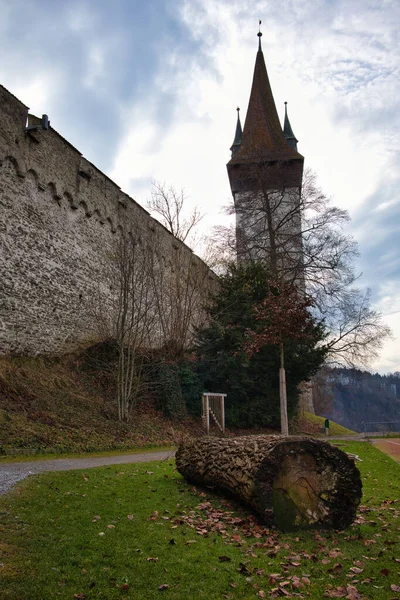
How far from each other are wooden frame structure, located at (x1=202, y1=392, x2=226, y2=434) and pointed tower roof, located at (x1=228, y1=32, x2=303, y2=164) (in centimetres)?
1746

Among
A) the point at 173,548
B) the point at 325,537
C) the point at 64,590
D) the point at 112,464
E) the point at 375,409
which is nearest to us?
the point at 64,590

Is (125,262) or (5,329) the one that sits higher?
(125,262)

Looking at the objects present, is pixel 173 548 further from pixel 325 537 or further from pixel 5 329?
pixel 5 329

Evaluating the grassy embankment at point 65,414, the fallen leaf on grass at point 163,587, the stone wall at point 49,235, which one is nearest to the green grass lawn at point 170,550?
the fallen leaf on grass at point 163,587

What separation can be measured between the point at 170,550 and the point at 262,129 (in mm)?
33117

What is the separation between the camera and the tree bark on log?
4680 mm

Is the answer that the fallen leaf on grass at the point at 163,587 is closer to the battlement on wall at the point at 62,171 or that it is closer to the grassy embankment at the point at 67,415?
the grassy embankment at the point at 67,415

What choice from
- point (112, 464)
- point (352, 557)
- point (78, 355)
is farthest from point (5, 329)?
point (352, 557)

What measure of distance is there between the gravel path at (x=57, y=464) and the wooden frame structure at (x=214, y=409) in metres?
4.27

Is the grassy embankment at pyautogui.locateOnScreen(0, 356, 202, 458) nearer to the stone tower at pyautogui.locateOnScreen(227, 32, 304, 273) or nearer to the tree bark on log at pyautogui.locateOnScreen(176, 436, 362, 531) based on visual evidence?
the tree bark on log at pyautogui.locateOnScreen(176, 436, 362, 531)

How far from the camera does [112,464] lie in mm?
7844

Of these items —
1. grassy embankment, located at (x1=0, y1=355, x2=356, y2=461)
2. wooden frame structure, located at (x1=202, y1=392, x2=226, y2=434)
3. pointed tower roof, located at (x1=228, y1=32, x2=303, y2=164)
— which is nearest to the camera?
grassy embankment, located at (x1=0, y1=355, x2=356, y2=461)

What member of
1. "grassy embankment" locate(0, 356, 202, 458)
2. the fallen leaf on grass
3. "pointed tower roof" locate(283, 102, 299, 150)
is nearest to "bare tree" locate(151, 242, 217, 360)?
"grassy embankment" locate(0, 356, 202, 458)

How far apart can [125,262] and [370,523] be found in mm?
10108
